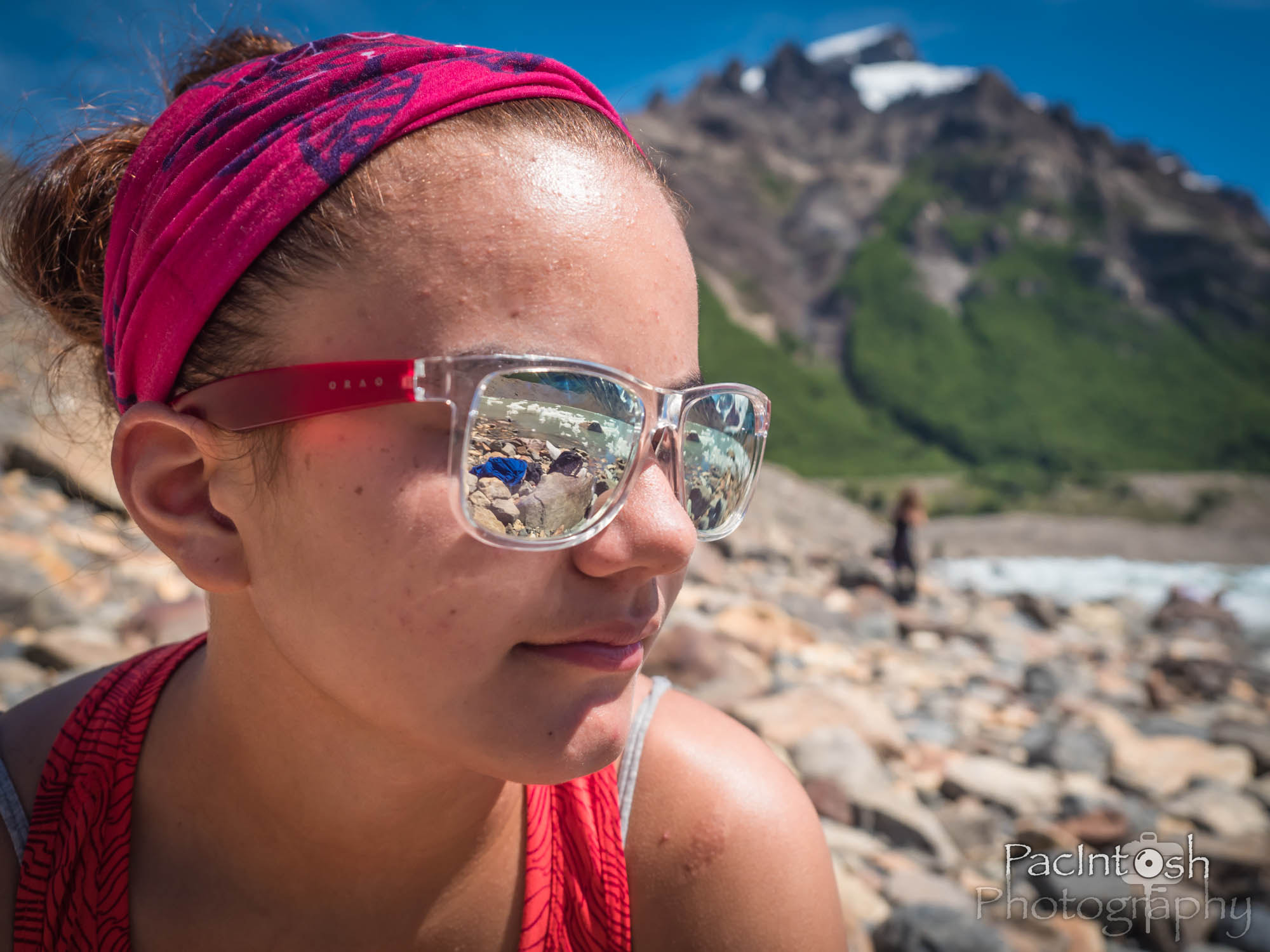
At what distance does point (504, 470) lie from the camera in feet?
3.44

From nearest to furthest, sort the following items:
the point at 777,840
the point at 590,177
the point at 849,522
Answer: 1. the point at 590,177
2. the point at 777,840
3. the point at 849,522

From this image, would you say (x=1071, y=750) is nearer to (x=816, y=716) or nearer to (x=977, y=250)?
(x=816, y=716)

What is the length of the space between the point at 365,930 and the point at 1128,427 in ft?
196

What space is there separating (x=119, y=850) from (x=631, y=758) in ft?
2.84

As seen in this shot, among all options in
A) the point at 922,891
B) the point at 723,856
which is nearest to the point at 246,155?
the point at 723,856

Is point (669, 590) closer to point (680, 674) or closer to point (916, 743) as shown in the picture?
point (680, 674)

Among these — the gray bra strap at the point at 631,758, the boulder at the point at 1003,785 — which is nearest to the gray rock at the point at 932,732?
the boulder at the point at 1003,785

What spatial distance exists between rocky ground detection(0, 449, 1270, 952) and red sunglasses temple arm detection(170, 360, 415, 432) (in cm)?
91

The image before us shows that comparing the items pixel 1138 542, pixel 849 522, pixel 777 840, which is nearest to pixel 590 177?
pixel 777 840

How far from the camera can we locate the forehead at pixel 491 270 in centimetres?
103

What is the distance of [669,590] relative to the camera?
1280 mm

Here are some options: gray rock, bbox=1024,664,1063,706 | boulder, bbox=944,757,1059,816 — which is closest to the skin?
boulder, bbox=944,757,1059,816

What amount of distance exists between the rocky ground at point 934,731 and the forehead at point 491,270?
1138 mm

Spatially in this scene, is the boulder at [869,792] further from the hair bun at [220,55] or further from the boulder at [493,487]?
the hair bun at [220,55]
